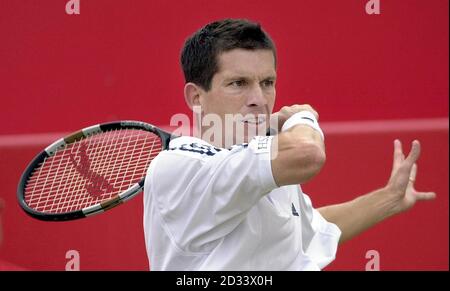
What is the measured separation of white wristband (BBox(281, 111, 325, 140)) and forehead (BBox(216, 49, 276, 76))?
5.1 inches

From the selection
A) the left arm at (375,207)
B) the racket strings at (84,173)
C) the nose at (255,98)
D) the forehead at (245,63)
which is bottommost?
the left arm at (375,207)

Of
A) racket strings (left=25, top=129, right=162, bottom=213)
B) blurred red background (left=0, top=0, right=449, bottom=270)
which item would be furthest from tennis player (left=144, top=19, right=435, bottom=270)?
blurred red background (left=0, top=0, right=449, bottom=270)

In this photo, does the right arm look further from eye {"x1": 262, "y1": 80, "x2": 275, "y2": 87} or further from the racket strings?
the racket strings

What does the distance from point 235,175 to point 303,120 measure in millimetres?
164

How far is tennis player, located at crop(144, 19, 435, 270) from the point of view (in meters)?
1.46

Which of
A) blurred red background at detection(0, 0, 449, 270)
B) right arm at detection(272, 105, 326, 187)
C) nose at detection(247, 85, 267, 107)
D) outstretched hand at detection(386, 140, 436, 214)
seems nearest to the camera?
right arm at detection(272, 105, 326, 187)

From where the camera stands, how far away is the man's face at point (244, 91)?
1.62 meters

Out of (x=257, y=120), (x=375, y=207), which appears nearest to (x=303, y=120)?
(x=257, y=120)

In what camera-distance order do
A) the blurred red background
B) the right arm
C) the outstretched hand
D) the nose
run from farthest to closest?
the blurred red background → the outstretched hand → the nose → the right arm

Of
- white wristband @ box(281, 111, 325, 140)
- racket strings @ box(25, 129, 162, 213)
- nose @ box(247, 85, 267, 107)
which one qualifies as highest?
nose @ box(247, 85, 267, 107)

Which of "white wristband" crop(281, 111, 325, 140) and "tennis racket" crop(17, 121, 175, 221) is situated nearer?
"white wristband" crop(281, 111, 325, 140)

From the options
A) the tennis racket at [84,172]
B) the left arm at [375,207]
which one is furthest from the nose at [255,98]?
the left arm at [375,207]

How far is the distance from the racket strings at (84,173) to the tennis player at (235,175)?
397mm

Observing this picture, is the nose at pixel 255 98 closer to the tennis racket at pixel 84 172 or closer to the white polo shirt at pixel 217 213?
the white polo shirt at pixel 217 213
